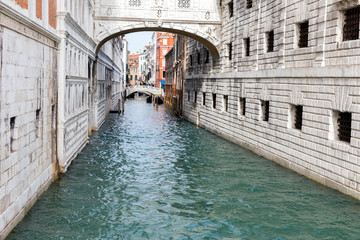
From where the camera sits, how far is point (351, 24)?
443 inches

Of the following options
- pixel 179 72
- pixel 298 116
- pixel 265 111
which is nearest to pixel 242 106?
pixel 265 111

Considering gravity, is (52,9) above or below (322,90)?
above

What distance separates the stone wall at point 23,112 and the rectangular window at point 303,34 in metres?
8.01

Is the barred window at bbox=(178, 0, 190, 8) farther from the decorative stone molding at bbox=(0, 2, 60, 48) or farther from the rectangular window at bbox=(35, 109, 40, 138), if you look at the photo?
the rectangular window at bbox=(35, 109, 40, 138)

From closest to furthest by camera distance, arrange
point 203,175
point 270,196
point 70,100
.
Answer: point 270,196
point 203,175
point 70,100

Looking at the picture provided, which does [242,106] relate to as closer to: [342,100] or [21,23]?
[342,100]

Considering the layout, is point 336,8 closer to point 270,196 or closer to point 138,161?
point 270,196

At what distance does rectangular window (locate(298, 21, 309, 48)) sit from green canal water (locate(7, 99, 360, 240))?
14.1 ft

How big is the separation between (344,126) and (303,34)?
401 cm

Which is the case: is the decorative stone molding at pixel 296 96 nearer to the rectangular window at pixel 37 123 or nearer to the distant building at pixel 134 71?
the rectangular window at pixel 37 123

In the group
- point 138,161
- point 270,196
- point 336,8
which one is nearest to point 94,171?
point 138,161

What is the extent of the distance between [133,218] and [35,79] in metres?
3.88

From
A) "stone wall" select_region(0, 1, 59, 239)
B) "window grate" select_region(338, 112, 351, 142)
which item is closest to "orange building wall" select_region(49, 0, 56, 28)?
"stone wall" select_region(0, 1, 59, 239)

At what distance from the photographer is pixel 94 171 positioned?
13.6m
